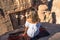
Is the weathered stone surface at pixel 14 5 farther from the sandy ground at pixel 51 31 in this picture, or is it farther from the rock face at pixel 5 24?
the sandy ground at pixel 51 31

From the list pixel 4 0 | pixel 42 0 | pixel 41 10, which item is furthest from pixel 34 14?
pixel 42 0

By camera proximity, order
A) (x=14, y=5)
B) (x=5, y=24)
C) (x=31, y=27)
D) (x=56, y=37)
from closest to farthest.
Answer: (x=31, y=27) → (x=56, y=37) → (x=5, y=24) → (x=14, y=5)

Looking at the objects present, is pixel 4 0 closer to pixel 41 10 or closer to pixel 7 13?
pixel 7 13

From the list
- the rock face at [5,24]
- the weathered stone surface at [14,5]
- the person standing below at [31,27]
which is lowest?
the rock face at [5,24]

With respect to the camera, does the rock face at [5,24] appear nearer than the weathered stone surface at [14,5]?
Yes

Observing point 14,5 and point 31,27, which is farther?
point 14,5

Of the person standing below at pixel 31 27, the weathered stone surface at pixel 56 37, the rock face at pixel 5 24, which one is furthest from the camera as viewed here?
the rock face at pixel 5 24

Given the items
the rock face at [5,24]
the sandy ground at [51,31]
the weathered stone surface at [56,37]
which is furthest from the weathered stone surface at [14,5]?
the weathered stone surface at [56,37]

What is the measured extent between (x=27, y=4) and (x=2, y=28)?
10.7 ft

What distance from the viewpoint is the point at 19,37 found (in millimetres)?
5809

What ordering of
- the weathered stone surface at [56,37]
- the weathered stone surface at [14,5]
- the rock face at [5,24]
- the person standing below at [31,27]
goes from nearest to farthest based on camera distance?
the person standing below at [31,27] < the weathered stone surface at [56,37] < the rock face at [5,24] < the weathered stone surface at [14,5]

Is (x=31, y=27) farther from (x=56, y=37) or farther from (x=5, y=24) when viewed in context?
(x=5, y=24)

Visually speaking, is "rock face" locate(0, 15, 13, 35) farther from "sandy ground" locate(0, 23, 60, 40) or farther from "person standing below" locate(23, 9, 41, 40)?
"person standing below" locate(23, 9, 41, 40)

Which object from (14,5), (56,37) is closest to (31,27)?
(56,37)
